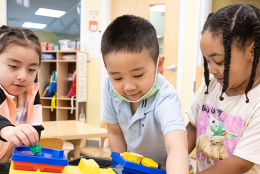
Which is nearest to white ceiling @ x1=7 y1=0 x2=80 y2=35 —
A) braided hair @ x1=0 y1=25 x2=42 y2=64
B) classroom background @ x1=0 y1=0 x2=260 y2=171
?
classroom background @ x1=0 y1=0 x2=260 y2=171

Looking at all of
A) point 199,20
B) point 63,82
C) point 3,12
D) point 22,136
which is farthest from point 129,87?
point 3,12

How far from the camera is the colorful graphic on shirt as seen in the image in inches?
28.4

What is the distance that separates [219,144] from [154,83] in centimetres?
32

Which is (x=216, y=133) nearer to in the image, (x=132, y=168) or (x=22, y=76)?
(x=132, y=168)

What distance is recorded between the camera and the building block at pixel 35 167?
454 mm

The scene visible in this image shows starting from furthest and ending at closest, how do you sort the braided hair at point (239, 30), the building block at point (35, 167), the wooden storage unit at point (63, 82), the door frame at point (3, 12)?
1. the door frame at point (3, 12)
2. the wooden storage unit at point (63, 82)
3. the braided hair at point (239, 30)
4. the building block at point (35, 167)

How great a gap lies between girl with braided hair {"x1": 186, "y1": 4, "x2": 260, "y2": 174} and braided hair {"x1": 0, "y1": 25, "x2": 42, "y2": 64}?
63 cm

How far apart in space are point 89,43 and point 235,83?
292 cm

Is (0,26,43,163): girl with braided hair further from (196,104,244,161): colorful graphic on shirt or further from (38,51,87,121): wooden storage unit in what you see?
(38,51,87,121): wooden storage unit

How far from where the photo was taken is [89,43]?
335 centimetres

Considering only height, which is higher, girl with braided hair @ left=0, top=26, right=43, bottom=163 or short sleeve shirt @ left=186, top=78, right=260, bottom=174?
girl with braided hair @ left=0, top=26, right=43, bottom=163

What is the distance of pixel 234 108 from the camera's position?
0.73m

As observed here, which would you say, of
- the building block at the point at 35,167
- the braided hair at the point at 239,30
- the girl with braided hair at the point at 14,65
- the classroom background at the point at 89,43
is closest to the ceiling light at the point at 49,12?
the classroom background at the point at 89,43

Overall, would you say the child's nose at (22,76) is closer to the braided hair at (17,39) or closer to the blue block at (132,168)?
the braided hair at (17,39)
